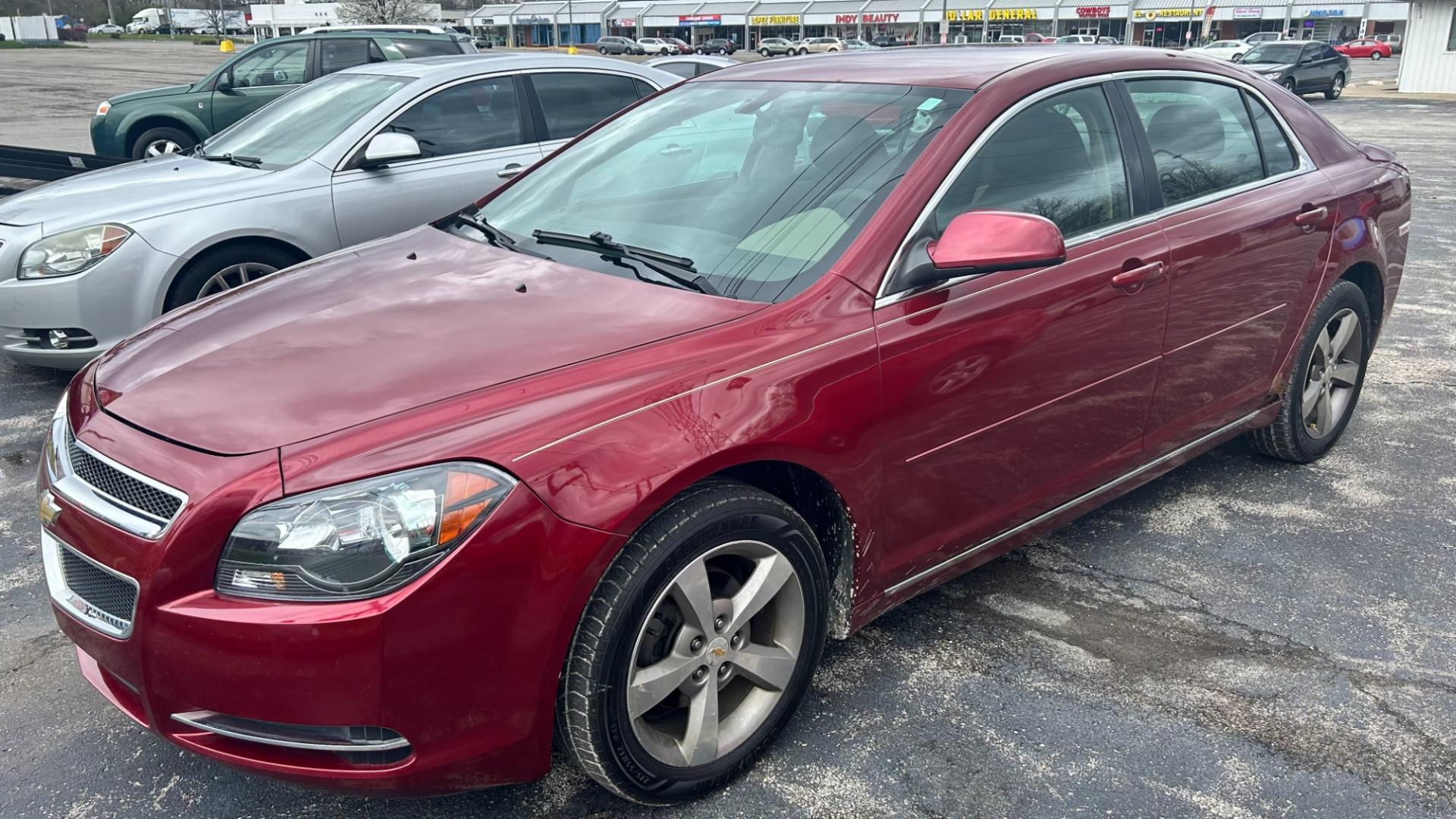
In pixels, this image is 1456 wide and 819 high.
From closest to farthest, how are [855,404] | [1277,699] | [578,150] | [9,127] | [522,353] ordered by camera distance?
[522,353] < [855,404] < [1277,699] < [578,150] < [9,127]

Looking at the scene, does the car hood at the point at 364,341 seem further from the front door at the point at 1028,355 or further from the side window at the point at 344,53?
the side window at the point at 344,53

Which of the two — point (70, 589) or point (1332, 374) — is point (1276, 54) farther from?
point (70, 589)

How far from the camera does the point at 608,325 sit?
2482 mm

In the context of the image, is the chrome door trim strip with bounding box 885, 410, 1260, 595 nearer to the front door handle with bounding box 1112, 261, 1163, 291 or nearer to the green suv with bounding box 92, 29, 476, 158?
the front door handle with bounding box 1112, 261, 1163, 291

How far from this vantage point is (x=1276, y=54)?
98.3 ft

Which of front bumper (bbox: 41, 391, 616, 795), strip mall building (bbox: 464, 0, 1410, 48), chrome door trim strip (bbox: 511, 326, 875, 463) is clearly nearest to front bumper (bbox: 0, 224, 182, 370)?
front bumper (bbox: 41, 391, 616, 795)

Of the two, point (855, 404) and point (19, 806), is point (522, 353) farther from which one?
point (19, 806)

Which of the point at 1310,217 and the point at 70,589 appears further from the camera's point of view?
the point at 1310,217

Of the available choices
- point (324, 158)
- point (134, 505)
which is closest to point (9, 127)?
point (324, 158)

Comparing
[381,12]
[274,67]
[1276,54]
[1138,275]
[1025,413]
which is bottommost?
[1025,413]

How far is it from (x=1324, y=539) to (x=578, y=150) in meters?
2.96

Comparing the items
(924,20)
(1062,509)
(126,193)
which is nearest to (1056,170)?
(1062,509)

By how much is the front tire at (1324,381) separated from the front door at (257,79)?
9.84m

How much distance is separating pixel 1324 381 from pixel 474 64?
4.70 metres
